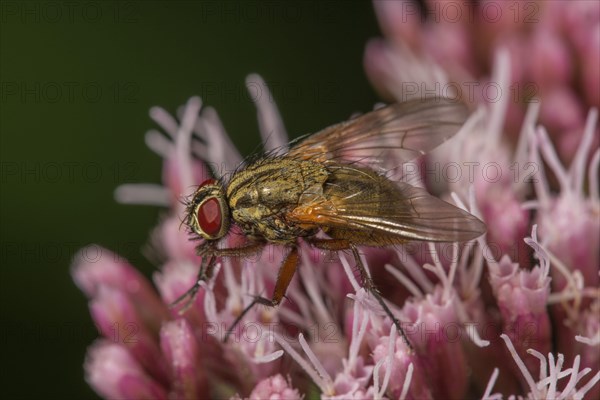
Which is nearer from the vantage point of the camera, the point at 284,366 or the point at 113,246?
the point at 284,366

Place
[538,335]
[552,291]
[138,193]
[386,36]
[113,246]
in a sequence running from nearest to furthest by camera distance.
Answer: [538,335], [552,291], [138,193], [113,246], [386,36]

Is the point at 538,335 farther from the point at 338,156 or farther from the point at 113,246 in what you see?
the point at 113,246

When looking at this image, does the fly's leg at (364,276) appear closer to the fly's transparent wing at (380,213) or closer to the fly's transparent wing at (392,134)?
the fly's transparent wing at (380,213)

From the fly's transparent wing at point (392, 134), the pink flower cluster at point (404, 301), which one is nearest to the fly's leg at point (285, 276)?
the pink flower cluster at point (404, 301)

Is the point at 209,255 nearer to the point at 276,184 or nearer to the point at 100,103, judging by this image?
the point at 276,184

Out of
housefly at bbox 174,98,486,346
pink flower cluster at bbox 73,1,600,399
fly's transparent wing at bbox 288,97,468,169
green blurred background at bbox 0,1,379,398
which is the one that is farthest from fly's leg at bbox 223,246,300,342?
green blurred background at bbox 0,1,379,398

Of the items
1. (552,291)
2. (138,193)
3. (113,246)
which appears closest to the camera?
(552,291)

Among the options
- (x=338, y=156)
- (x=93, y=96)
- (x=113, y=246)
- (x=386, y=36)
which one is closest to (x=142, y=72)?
(x=93, y=96)
